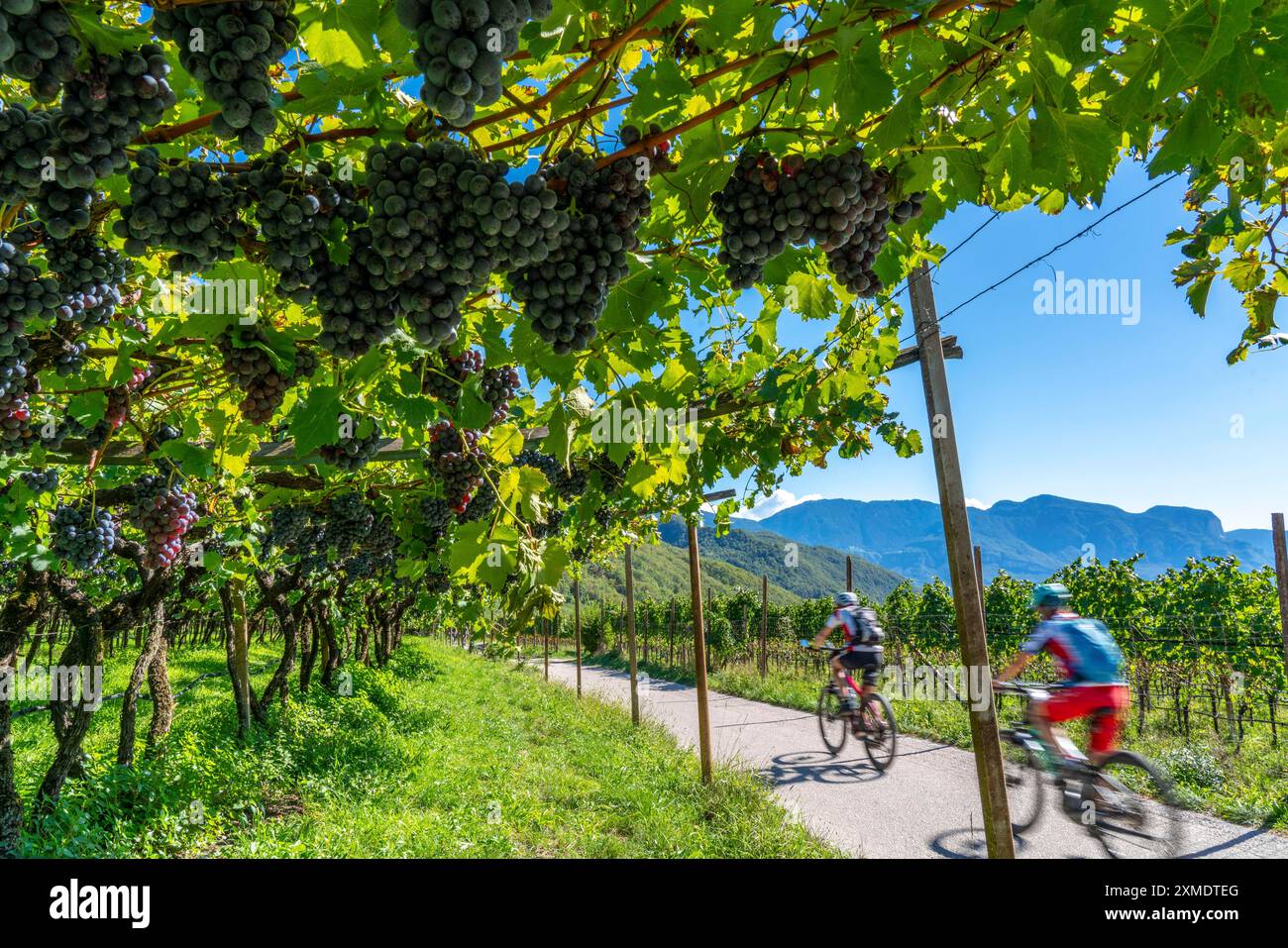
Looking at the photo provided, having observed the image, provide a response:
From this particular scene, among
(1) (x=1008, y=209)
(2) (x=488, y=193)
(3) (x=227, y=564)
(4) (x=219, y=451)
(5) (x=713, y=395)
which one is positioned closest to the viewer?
(2) (x=488, y=193)

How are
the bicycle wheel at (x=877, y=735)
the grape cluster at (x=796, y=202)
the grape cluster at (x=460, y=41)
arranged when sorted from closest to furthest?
the grape cluster at (x=460, y=41), the grape cluster at (x=796, y=202), the bicycle wheel at (x=877, y=735)

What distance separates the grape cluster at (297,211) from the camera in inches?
57.5

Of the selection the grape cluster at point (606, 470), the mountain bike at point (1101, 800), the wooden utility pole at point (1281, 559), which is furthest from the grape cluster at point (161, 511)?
the wooden utility pole at point (1281, 559)

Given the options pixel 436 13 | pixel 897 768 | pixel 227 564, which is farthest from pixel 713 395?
pixel 897 768

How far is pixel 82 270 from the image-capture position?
1934 mm

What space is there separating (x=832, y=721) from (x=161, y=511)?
36.0ft

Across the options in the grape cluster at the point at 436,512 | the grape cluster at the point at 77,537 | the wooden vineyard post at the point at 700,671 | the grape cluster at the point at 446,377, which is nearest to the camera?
the grape cluster at the point at 446,377

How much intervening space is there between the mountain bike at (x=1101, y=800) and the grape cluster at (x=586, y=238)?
5973mm

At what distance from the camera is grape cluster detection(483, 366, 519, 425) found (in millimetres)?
3062

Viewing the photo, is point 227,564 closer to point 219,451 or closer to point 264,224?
point 219,451

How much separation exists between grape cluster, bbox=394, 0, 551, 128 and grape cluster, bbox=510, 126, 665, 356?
1.60 ft

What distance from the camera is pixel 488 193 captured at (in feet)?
4.38

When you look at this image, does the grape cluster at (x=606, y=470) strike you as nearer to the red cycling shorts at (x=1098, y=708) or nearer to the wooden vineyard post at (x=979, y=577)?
the wooden vineyard post at (x=979, y=577)

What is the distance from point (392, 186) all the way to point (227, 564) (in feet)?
18.0
